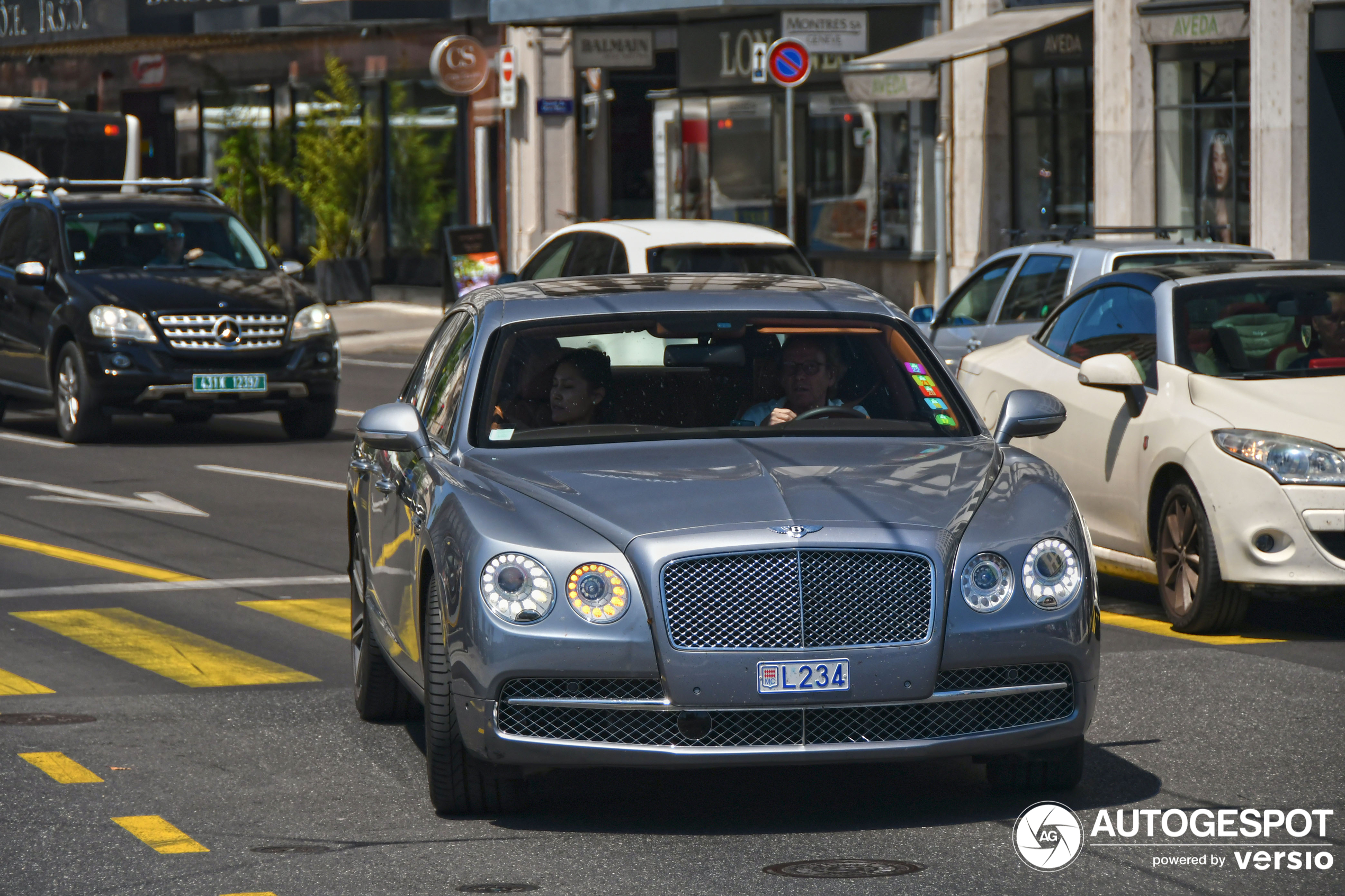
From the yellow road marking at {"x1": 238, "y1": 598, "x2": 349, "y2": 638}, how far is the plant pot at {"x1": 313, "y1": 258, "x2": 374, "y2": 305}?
26.5 metres

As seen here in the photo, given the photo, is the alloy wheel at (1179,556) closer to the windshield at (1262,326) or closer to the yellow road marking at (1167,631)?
the yellow road marking at (1167,631)

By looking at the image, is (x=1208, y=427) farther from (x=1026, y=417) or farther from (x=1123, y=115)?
(x=1123, y=115)

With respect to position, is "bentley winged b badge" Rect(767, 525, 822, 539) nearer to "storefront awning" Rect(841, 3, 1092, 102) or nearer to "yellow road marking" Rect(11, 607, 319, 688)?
"yellow road marking" Rect(11, 607, 319, 688)

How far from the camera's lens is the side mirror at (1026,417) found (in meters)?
6.79

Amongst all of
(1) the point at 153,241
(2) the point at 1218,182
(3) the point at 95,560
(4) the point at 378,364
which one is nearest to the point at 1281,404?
(3) the point at 95,560

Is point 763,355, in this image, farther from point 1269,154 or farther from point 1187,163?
point 1187,163

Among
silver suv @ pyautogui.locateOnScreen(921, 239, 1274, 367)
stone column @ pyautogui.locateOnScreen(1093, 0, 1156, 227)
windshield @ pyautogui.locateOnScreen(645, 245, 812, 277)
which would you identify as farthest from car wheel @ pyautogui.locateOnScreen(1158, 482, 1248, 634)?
stone column @ pyautogui.locateOnScreen(1093, 0, 1156, 227)

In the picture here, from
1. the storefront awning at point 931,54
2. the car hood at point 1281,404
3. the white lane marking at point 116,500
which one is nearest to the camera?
the car hood at point 1281,404

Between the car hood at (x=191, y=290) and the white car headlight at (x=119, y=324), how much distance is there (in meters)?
0.06

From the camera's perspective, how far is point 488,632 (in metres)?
5.71

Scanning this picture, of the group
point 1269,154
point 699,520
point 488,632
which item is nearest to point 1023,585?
point 699,520

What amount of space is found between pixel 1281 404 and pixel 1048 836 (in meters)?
3.86

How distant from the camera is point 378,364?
26.6 meters

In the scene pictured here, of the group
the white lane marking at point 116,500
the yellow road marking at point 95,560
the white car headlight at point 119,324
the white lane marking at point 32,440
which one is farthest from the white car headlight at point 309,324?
the yellow road marking at point 95,560
